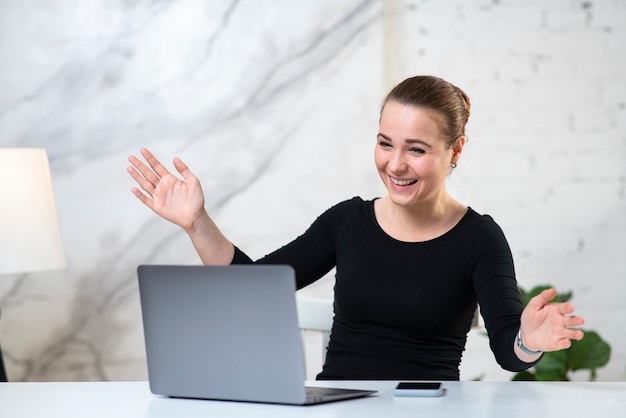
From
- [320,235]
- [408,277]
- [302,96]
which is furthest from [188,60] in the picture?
[408,277]

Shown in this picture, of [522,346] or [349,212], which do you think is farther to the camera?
[349,212]

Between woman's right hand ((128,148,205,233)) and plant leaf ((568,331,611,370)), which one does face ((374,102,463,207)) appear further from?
plant leaf ((568,331,611,370))

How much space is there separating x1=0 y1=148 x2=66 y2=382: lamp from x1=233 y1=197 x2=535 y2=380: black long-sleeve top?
2.73 feet

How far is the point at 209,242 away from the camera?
1.87m

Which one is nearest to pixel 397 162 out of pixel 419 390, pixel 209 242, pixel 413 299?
pixel 413 299

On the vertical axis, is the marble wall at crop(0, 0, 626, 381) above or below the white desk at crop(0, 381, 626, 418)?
above

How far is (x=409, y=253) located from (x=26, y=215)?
47.0 inches

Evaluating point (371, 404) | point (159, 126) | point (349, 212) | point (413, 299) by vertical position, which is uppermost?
point (159, 126)

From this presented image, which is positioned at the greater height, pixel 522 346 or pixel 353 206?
pixel 353 206

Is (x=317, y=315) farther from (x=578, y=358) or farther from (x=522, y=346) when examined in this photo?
(x=578, y=358)

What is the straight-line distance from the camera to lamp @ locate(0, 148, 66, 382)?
243 centimetres

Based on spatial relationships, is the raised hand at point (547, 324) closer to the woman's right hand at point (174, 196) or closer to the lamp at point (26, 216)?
the woman's right hand at point (174, 196)

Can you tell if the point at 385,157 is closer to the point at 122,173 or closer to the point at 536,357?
the point at 536,357

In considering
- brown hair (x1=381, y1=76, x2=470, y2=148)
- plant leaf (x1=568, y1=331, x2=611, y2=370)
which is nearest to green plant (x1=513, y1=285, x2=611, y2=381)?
plant leaf (x1=568, y1=331, x2=611, y2=370)
